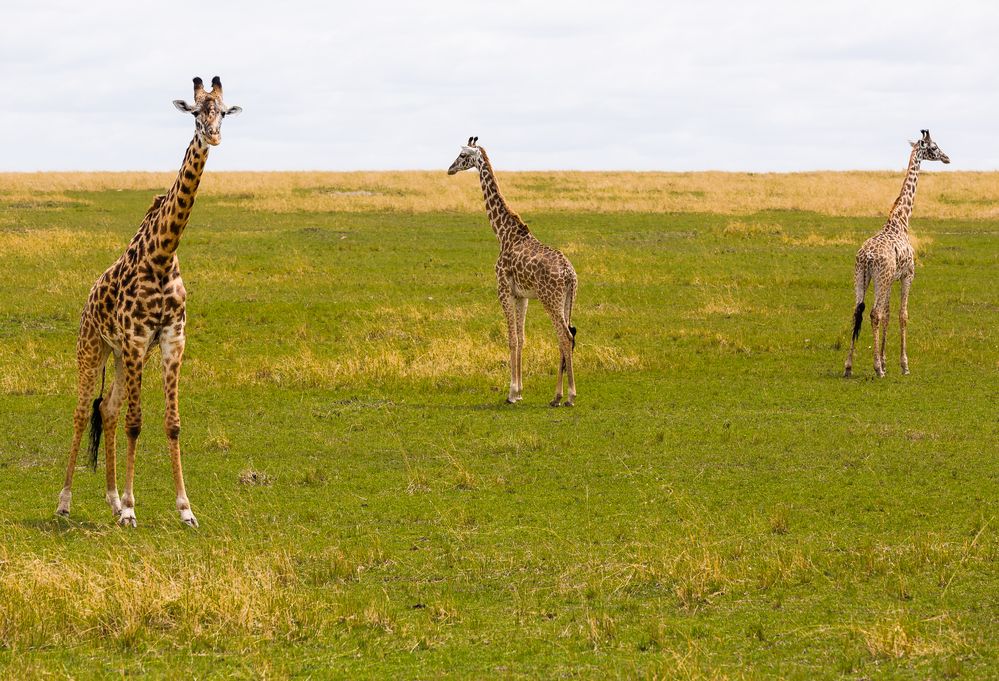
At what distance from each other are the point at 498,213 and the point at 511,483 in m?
6.07

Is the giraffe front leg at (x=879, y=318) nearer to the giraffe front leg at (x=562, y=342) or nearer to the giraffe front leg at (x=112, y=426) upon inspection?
the giraffe front leg at (x=562, y=342)

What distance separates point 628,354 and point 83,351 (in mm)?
9678

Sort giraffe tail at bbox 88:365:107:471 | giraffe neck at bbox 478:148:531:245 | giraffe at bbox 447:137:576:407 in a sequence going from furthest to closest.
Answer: giraffe neck at bbox 478:148:531:245 → giraffe at bbox 447:137:576:407 → giraffe tail at bbox 88:365:107:471

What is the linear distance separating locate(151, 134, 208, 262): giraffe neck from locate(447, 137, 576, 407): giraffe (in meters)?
6.25

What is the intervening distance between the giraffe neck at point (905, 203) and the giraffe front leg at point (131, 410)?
1243cm

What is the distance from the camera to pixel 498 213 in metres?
16.9

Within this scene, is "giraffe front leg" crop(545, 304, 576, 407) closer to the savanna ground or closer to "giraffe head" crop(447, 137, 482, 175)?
the savanna ground

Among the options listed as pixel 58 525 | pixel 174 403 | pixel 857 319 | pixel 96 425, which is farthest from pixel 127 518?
pixel 857 319

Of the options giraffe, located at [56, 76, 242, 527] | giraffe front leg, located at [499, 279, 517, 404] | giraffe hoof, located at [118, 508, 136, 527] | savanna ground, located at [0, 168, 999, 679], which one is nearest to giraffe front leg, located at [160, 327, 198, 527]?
giraffe, located at [56, 76, 242, 527]

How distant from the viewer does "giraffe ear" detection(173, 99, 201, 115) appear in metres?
9.46

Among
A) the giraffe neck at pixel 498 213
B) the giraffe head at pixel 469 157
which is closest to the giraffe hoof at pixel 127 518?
the giraffe neck at pixel 498 213

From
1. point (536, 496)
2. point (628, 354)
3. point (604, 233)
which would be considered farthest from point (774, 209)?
point (536, 496)

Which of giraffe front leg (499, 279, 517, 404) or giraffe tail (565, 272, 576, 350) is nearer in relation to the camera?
giraffe tail (565, 272, 576, 350)

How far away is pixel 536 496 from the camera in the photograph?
11148 mm
